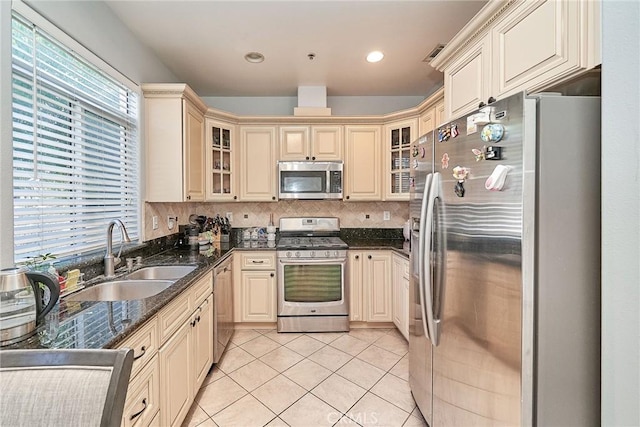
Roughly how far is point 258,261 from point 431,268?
6.41 ft

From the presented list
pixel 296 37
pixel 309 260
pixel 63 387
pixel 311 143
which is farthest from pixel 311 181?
Result: pixel 63 387

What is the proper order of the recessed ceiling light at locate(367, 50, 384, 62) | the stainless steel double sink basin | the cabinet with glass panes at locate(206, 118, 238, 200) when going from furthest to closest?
the cabinet with glass panes at locate(206, 118, 238, 200)
the recessed ceiling light at locate(367, 50, 384, 62)
the stainless steel double sink basin

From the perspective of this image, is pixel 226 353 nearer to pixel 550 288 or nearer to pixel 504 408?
pixel 504 408

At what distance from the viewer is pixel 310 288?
2945 millimetres

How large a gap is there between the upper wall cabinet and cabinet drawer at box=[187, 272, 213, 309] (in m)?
2.04

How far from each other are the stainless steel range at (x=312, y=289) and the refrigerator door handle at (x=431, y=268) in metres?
1.53

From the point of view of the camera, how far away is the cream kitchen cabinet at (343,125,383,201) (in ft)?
10.7

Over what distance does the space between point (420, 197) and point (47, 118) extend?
2.08 m

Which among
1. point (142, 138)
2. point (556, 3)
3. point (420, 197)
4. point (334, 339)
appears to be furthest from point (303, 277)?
point (556, 3)

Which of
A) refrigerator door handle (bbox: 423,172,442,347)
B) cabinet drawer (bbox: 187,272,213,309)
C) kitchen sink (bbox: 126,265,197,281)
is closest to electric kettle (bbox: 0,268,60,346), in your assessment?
cabinet drawer (bbox: 187,272,213,309)

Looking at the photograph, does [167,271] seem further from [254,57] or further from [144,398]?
[254,57]

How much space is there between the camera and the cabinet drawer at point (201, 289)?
1824 mm

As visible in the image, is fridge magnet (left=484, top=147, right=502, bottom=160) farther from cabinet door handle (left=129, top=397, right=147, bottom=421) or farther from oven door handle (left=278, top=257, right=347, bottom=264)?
oven door handle (left=278, top=257, right=347, bottom=264)

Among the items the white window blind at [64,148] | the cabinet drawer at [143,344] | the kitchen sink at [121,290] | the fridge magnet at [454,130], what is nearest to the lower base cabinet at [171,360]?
the cabinet drawer at [143,344]
